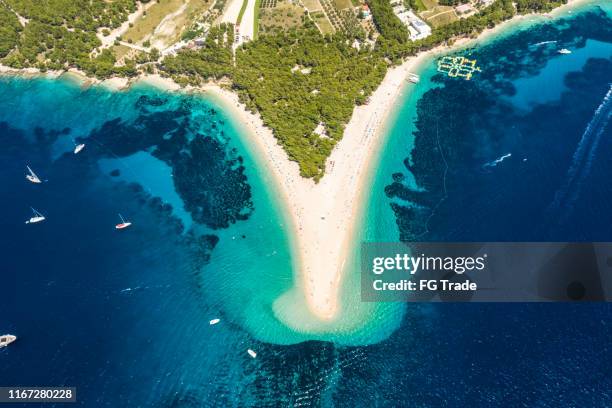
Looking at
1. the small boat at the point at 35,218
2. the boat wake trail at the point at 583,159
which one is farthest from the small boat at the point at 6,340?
the boat wake trail at the point at 583,159

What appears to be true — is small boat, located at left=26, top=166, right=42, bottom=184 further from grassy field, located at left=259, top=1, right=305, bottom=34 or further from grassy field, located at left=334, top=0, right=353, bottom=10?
grassy field, located at left=334, top=0, right=353, bottom=10

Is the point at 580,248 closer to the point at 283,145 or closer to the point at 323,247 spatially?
the point at 323,247

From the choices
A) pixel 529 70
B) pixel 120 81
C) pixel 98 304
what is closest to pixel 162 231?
pixel 98 304

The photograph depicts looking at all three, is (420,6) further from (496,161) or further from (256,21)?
(496,161)

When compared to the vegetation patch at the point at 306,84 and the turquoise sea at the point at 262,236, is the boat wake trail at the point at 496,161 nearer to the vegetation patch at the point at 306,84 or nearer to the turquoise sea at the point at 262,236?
the turquoise sea at the point at 262,236

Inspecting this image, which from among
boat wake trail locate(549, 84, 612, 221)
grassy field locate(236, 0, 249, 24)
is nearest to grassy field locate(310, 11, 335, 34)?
grassy field locate(236, 0, 249, 24)

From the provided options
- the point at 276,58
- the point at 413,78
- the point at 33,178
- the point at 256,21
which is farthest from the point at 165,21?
the point at 413,78
